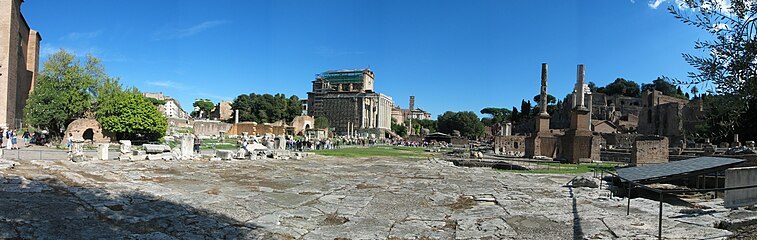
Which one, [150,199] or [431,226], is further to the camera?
[150,199]

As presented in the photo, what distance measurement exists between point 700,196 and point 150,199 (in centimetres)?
1163

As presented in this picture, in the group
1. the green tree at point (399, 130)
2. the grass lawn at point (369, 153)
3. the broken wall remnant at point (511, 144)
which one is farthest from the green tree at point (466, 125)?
the grass lawn at point (369, 153)

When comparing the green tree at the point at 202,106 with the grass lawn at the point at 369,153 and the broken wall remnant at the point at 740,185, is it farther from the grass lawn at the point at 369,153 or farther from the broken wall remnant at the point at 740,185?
the broken wall remnant at the point at 740,185

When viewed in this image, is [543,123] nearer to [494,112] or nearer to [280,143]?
[280,143]

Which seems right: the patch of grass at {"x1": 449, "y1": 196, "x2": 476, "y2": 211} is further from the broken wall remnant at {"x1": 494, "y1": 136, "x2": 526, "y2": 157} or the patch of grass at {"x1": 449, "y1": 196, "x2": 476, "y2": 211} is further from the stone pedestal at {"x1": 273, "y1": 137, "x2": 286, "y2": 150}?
the broken wall remnant at {"x1": 494, "y1": 136, "x2": 526, "y2": 157}

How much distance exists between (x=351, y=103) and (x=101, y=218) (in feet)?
365

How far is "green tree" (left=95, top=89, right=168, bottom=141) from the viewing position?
31969mm

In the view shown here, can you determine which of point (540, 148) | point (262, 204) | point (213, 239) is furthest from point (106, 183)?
point (540, 148)

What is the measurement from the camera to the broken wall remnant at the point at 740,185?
20.5 ft

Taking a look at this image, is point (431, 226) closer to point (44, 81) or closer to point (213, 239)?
point (213, 239)

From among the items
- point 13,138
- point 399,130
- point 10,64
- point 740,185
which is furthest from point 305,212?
point 399,130

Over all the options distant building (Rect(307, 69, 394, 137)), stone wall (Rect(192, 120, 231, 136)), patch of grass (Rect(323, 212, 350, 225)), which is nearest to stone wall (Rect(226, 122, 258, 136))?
stone wall (Rect(192, 120, 231, 136))

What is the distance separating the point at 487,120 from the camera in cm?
16612

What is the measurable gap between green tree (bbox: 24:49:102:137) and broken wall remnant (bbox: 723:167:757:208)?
125 feet
